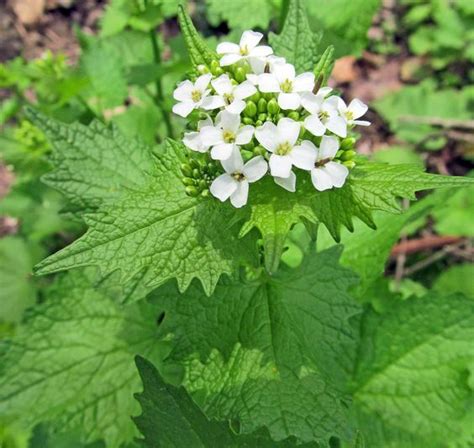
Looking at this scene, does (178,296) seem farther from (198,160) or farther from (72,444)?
(72,444)

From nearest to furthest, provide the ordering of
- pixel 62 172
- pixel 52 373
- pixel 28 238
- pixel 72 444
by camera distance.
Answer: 1. pixel 62 172
2. pixel 52 373
3. pixel 72 444
4. pixel 28 238

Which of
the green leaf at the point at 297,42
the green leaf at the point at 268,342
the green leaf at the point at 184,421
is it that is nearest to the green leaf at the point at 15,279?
the green leaf at the point at 268,342

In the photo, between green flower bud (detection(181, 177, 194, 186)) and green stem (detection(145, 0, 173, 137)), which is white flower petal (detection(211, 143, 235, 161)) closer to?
green flower bud (detection(181, 177, 194, 186))

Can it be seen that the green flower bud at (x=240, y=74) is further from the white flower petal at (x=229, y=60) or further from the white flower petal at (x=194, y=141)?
the white flower petal at (x=194, y=141)

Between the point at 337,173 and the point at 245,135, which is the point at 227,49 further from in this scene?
the point at 337,173

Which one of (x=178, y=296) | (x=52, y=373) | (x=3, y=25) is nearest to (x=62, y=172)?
(x=178, y=296)

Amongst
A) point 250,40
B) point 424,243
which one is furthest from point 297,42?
point 424,243

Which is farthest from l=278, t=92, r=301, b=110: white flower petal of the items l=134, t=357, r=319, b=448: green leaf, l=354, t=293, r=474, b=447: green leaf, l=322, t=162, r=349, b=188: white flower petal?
l=354, t=293, r=474, b=447: green leaf
